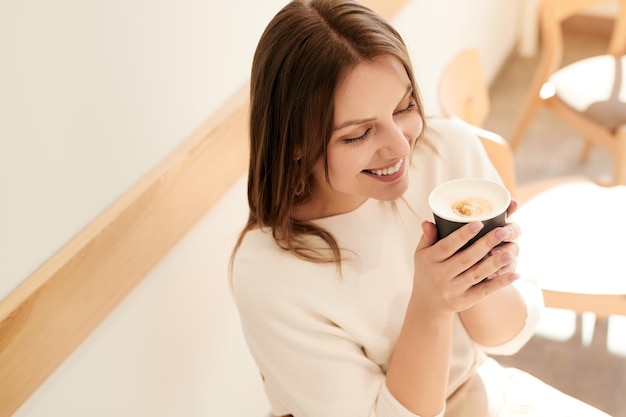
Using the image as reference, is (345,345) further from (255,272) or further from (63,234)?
(63,234)

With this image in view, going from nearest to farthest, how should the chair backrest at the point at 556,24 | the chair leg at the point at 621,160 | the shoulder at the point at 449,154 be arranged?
the shoulder at the point at 449,154
the chair leg at the point at 621,160
the chair backrest at the point at 556,24

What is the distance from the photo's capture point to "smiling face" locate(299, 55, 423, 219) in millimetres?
1218

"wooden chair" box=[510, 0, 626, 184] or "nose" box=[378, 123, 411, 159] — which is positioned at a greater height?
"nose" box=[378, 123, 411, 159]

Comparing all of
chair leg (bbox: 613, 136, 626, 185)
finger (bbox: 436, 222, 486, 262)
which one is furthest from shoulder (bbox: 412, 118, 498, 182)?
chair leg (bbox: 613, 136, 626, 185)

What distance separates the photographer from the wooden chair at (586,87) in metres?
2.64

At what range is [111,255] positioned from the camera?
142cm

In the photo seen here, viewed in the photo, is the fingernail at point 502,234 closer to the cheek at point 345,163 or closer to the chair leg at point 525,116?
the cheek at point 345,163

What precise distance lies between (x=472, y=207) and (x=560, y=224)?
3.02 ft

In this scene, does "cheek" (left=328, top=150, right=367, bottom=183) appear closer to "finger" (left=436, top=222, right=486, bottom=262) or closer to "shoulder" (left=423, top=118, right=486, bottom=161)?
"finger" (left=436, top=222, right=486, bottom=262)

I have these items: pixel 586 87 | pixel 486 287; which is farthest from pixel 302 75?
pixel 586 87

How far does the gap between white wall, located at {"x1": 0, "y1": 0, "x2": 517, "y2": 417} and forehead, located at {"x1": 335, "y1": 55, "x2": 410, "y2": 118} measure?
1.48 ft

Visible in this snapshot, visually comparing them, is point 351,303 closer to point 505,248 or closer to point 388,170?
point 388,170

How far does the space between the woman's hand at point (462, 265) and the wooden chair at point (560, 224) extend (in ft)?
2.07

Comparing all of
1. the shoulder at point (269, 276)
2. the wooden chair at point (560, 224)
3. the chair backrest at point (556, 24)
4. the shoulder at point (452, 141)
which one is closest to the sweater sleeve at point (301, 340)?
the shoulder at point (269, 276)
